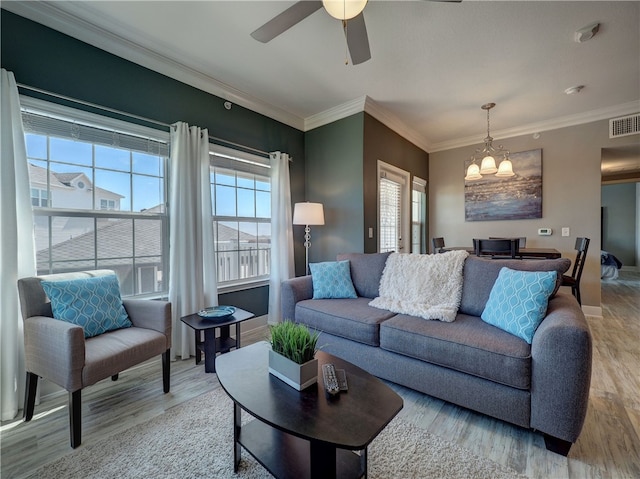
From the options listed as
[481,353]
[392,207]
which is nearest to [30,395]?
[481,353]

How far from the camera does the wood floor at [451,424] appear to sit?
1387 millimetres

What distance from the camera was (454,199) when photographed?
507 centimetres

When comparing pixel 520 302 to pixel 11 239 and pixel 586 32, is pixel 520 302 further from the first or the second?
pixel 11 239

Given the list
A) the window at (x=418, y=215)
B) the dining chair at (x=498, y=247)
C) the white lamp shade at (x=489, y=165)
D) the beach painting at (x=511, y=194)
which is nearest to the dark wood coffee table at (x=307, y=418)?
the dining chair at (x=498, y=247)

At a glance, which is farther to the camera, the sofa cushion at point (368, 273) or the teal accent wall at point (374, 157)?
the teal accent wall at point (374, 157)

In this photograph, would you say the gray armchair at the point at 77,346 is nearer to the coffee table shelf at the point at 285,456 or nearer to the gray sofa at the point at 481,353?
the coffee table shelf at the point at 285,456

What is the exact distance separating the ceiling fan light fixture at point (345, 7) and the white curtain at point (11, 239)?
2.10 m

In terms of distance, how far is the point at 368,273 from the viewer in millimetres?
2844

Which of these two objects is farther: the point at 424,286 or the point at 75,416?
the point at 424,286

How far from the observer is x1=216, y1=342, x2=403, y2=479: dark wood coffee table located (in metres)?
0.98

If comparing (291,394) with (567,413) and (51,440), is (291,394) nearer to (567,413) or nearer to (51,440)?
(567,413)

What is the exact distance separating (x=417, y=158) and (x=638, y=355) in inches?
146

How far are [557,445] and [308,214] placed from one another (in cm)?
276

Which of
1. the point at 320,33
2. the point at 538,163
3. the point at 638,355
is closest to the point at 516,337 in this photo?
the point at 638,355
